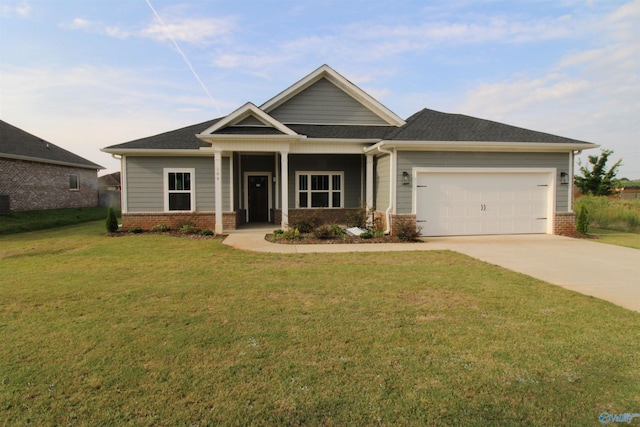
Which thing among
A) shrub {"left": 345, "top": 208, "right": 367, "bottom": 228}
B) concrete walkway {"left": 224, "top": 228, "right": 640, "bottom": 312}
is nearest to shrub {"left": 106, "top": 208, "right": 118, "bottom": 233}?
concrete walkway {"left": 224, "top": 228, "right": 640, "bottom": 312}

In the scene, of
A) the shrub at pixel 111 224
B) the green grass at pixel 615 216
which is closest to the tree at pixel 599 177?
the green grass at pixel 615 216

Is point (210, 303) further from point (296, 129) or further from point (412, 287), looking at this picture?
point (296, 129)

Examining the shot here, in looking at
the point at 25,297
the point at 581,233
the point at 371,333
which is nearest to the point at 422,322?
the point at 371,333

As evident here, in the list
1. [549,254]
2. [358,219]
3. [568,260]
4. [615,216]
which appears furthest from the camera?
[615,216]

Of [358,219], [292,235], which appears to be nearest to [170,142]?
[292,235]

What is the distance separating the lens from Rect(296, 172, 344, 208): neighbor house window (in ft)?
52.0

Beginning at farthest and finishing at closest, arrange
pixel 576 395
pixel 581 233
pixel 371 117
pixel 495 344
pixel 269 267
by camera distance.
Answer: pixel 371 117 < pixel 581 233 < pixel 269 267 < pixel 495 344 < pixel 576 395

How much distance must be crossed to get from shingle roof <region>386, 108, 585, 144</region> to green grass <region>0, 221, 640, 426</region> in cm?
685

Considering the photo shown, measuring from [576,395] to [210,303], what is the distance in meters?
4.17

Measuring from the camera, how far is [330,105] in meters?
15.7

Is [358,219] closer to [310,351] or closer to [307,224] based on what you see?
[307,224]

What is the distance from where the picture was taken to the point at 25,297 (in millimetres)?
5355

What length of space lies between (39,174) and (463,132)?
2250 centimetres

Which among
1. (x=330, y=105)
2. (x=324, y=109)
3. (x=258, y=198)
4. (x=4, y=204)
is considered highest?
(x=330, y=105)
